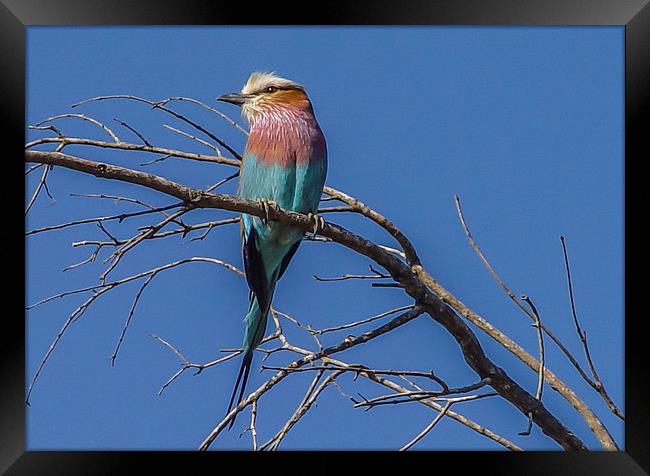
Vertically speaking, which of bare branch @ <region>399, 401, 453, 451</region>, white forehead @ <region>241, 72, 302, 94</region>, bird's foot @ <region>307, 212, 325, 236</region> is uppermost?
white forehead @ <region>241, 72, 302, 94</region>

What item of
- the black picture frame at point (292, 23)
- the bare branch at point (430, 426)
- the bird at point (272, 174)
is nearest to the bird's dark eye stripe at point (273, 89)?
the bird at point (272, 174)

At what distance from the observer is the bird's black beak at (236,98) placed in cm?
251

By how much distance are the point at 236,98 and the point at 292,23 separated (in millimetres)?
412

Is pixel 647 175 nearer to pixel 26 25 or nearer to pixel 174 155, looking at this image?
pixel 174 155

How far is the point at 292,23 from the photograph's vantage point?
2180mm

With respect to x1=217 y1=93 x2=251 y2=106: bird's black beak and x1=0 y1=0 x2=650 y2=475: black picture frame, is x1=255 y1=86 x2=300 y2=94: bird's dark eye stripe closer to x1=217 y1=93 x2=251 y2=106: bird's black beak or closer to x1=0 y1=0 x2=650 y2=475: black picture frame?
x1=217 y1=93 x2=251 y2=106: bird's black beak

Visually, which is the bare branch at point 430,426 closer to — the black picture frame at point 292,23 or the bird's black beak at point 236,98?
the black picture frame at point 292,23

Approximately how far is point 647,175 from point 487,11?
1.93ft

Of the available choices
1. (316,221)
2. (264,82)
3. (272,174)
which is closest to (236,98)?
(264,82)

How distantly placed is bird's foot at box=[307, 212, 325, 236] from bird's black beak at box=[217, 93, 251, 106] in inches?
18.2

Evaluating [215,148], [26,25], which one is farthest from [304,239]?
[26,25]

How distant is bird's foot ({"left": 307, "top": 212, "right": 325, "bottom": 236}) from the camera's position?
86.7 inches

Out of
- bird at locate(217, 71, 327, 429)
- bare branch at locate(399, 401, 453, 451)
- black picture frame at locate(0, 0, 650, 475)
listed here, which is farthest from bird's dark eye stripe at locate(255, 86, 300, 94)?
bare branch at locate(399, 401, 453, 451)

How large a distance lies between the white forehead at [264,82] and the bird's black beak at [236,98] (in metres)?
0.02
